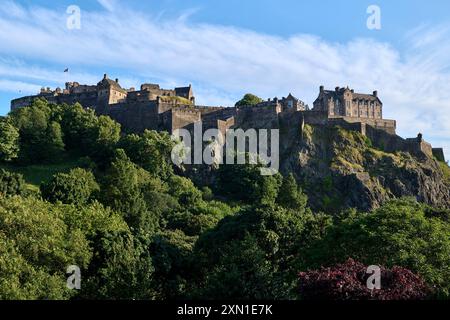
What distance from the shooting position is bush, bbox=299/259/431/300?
25.5m

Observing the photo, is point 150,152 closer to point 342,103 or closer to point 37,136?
point 37,136

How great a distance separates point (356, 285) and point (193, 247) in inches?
898

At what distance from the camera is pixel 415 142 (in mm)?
96375

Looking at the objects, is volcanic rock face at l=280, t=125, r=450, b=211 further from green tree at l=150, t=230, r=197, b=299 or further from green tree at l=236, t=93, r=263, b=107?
green tree at l=150, t=230, r=197, b=299

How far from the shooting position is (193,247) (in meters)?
47.1

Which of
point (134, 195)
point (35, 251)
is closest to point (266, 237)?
point (35, 251)

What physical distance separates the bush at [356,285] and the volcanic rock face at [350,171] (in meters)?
56.6

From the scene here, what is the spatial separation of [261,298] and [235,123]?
223ft

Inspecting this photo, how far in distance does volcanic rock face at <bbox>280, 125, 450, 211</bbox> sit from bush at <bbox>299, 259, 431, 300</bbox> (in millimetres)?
56631

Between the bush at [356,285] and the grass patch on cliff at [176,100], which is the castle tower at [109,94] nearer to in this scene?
the grass patch on cliff at [176,100]

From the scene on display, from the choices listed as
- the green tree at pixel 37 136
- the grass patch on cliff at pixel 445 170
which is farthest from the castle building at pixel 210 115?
the green tree at pixel 37 136

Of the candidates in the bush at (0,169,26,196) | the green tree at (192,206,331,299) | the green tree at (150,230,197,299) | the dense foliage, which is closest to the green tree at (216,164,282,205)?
the dense foliage
